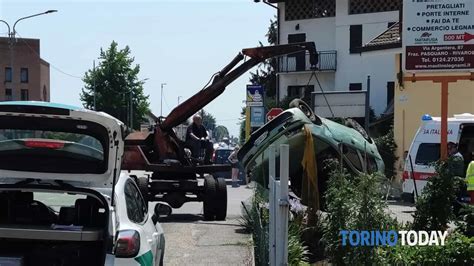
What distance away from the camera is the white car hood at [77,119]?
623cm

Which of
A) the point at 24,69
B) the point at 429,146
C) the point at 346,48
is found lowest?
the point at 429,146

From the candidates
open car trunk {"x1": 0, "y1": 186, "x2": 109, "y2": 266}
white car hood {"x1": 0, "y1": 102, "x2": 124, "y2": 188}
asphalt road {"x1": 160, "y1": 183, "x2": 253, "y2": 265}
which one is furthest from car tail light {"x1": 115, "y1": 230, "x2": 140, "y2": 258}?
asphalt road {"x1": 160, "y1": 183, "x2": 253, "y2": 265}

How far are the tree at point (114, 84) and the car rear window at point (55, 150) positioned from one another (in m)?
59.9

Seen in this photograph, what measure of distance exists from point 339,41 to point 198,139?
92.5 feet

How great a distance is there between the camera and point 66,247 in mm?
6477

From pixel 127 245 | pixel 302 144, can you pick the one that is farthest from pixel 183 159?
pixel 127 245

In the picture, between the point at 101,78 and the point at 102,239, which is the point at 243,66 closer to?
the point at 102,239

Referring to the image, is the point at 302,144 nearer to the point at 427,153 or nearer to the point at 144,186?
the point at 144,186

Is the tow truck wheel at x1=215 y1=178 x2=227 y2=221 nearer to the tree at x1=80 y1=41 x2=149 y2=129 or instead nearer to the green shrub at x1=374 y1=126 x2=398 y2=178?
the green shrub at x1=374 y1=126 x2=398 y2=178

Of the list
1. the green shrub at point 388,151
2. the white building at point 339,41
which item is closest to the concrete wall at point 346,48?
the white building at point 339,41

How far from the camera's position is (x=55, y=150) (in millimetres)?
6879

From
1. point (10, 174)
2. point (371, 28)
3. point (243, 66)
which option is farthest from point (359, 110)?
point (371, 28)

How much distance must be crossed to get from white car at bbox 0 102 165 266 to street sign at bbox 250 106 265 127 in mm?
14942

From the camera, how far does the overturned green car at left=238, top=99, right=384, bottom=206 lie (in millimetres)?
11133
